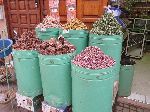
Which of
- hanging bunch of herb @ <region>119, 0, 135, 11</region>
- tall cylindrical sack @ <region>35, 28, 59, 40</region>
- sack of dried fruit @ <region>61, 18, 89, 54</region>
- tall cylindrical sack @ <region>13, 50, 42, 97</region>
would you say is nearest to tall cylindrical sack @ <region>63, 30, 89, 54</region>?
sack of dried fruit @ <region>61, 18, 89, 54</region>

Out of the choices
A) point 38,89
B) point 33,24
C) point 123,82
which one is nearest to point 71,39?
point 38,89

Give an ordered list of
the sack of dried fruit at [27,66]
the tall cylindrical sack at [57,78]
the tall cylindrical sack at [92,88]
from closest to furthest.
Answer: the tall cylindrical sack at [92,88], the tall cylindrical sack at [57,78], the sack of dried fruit at [27,66]

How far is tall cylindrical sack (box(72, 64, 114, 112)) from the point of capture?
251cm

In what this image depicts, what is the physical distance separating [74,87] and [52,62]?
0.46 meters

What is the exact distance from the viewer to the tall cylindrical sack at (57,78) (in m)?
2.83

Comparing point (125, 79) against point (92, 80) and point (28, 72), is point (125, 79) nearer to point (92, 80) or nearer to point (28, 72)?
point (92, 80)

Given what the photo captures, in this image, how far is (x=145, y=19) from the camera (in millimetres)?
6258

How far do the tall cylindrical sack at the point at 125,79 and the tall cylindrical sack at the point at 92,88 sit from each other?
1.41 metres

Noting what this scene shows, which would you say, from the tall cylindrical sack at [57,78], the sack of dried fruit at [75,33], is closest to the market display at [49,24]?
the sack of dried fruit at [75,33]

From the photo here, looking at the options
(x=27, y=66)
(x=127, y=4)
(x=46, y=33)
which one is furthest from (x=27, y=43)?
(x=127, y=4)

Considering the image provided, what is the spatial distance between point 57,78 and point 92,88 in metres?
0.59

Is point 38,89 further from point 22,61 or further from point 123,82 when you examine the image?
point 123,82

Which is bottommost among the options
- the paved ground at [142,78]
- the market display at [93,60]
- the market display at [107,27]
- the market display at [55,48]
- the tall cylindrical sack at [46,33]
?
the paved ground at [142,78]

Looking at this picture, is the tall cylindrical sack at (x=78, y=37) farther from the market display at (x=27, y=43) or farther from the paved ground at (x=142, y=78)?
the paved ground at (x=142, y=78)
